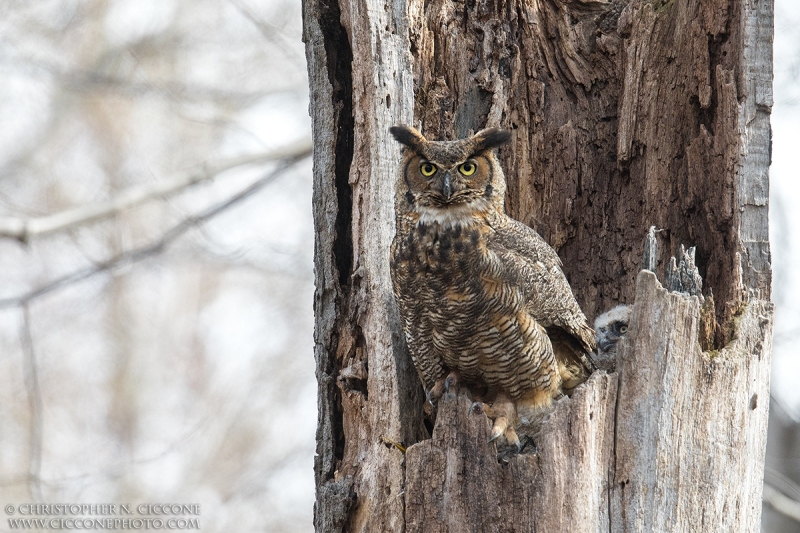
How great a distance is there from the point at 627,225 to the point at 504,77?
0.79 metres

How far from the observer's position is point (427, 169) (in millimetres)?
2740

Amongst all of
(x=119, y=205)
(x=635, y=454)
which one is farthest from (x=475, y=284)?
(x=119, y=205)

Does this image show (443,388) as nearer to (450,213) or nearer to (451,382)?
(451,382)

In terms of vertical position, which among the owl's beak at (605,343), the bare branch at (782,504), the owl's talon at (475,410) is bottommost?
the bare branch at (782,504)

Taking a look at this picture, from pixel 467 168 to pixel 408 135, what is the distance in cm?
22

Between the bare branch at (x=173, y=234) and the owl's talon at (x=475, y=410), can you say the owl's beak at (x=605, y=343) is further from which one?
the bare branch at (x=173, y=234)

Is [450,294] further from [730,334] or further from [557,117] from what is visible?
[557,117]

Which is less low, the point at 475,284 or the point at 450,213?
the point at 450,213

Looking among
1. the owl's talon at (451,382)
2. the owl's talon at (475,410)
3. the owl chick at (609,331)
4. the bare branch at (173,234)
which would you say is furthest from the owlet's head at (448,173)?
the bare branch at (173,234)

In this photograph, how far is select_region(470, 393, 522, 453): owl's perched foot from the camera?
2705 mm

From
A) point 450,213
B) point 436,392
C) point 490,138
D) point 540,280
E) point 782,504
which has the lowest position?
point 782,504

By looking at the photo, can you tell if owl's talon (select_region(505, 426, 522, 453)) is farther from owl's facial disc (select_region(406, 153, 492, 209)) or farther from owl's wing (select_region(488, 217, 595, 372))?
owl's facial disc (select_region(406, 153, 492, 209))

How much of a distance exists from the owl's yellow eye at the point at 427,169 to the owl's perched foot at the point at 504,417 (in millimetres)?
773

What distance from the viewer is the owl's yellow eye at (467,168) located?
2744mm
